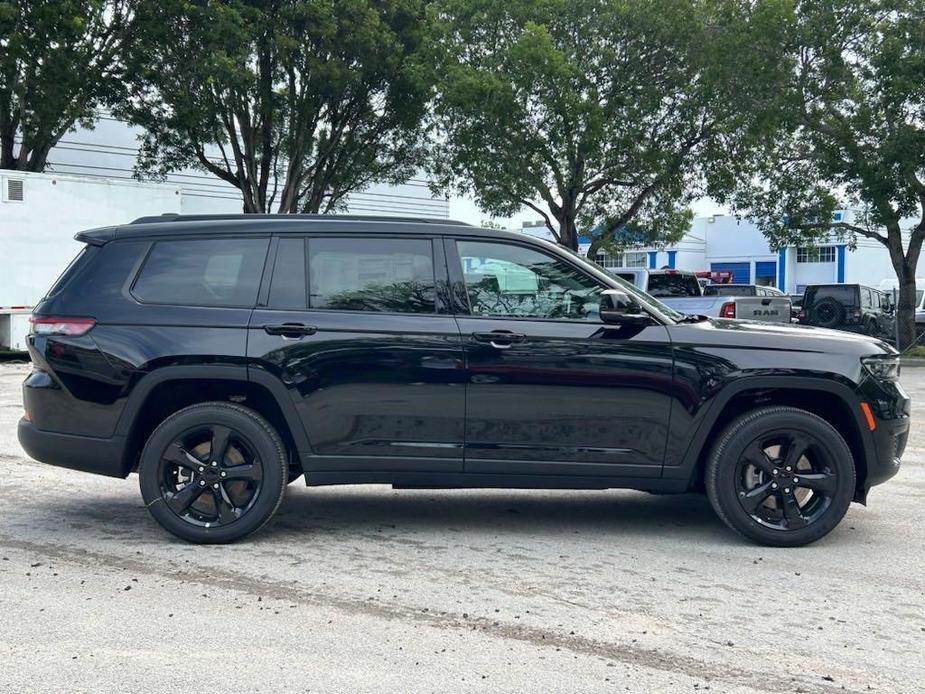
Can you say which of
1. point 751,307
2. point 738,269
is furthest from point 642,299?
point 738,269

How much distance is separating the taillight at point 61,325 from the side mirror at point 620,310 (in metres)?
2.84

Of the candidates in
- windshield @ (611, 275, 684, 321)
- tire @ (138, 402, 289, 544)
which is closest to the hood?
windshield @ (611, 275, 684, 321)

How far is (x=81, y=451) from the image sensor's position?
5.98 m

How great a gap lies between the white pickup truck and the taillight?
10.3m

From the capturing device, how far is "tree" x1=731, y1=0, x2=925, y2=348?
2305 cm

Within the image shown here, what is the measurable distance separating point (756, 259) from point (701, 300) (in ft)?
154

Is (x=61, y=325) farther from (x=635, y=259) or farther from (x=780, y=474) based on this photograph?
(x=635, y=259)

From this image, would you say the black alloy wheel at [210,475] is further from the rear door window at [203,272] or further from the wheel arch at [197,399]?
the rear door window at [203,272]

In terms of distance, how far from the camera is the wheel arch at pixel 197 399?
5895mm

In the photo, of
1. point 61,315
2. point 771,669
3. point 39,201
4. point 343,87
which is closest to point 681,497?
point 771,669

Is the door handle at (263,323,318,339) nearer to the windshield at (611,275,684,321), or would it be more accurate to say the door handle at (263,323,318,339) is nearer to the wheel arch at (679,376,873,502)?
the windshield at (611,275,684,321)

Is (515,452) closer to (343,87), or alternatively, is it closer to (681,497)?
(681,497)

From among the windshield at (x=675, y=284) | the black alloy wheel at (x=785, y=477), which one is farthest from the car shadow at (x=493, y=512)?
the windshield at (x=675, y=284)

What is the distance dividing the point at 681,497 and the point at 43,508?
4.26 m
